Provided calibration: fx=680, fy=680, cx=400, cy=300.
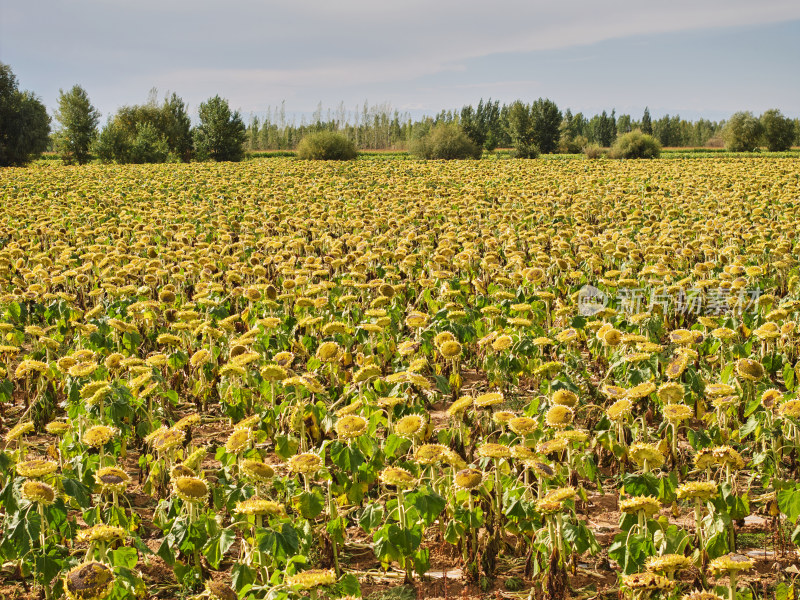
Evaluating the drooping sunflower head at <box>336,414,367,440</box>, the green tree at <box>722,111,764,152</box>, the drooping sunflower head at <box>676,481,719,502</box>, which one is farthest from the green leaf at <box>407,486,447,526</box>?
the green tree at <box>722,111,764,152</box>

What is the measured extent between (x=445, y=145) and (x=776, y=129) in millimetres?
40163

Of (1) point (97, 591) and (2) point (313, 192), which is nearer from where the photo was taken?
(1) point (97, 591)

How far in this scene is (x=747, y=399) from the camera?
4.85 meters

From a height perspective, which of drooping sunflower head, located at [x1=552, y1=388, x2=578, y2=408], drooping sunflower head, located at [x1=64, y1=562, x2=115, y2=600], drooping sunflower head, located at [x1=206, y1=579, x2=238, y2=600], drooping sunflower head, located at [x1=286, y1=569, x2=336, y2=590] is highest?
drooping sunflower head, located at [x1=552, y1=388, x2=578, y2=408]

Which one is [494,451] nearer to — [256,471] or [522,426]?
[522,426]

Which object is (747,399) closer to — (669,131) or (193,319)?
(193,319)

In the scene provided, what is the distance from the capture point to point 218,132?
53156mm

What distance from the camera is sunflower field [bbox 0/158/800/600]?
10.4ft

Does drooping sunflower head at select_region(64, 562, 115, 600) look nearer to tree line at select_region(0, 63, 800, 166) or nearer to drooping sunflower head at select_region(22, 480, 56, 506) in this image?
drooping sunflower head at select_region(22, 480, 56, 506)

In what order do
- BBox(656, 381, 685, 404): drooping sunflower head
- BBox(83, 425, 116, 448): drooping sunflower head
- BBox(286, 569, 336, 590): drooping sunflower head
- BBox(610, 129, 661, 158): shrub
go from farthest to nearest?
BBox(610, 129, 661, 158): shrub
BBox(656, 381, 685, 404): drooping sunflower head
BBox(83, 425, 116, 448): drooping sunflower head
BBox(286, 569, 336, 590): drooping sunflower head

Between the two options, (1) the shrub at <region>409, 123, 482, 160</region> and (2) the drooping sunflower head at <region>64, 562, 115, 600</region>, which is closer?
(2) the drooping sunflower head at <region>64, 562, 115, 600</region>

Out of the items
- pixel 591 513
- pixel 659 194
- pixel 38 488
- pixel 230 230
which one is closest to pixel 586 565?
pixel 591 513

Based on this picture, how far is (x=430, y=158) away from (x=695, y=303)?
4603cm

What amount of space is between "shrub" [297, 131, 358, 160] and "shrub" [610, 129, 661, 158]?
2003 cm
